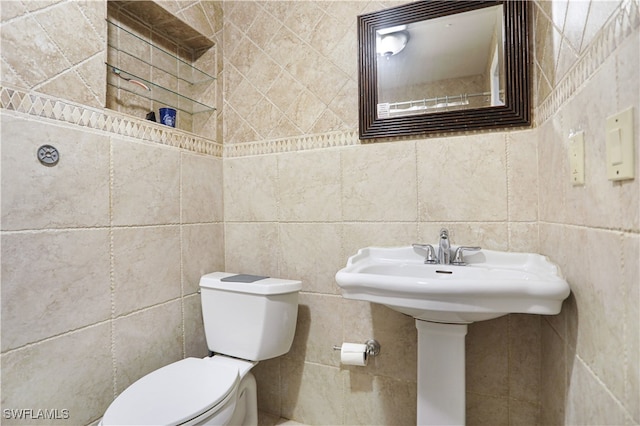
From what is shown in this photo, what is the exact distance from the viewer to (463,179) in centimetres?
132

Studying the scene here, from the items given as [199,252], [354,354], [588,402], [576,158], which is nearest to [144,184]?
[199,252]

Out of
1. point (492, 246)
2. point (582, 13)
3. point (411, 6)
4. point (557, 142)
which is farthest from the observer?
point (411, 6)

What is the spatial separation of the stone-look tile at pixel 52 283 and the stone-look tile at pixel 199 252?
37 centimetres

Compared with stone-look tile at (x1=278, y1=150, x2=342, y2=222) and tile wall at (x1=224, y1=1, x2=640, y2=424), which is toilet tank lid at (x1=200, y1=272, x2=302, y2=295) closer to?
tile wall at (x1=224, y1=1, x2=640, y2=424)

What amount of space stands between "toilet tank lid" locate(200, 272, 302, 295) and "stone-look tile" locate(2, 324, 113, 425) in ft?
1.38

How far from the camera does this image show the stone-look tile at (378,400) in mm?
1388

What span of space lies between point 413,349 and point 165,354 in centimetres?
109

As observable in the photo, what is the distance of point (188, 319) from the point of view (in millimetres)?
1545

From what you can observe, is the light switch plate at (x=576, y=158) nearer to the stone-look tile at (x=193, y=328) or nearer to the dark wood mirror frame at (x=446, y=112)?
the dark wood mirror frame at (x=446, y=112)

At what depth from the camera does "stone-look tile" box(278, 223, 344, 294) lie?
1.52m

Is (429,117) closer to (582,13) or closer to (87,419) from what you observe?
(582,13)

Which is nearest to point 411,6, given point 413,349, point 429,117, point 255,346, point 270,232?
point 429,117

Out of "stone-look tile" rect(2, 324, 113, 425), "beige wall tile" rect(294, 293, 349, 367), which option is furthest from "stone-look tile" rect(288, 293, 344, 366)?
"stone-look tile" rect(2, 324, 113, 425)

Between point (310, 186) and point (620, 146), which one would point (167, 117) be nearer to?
point (310, 186)
